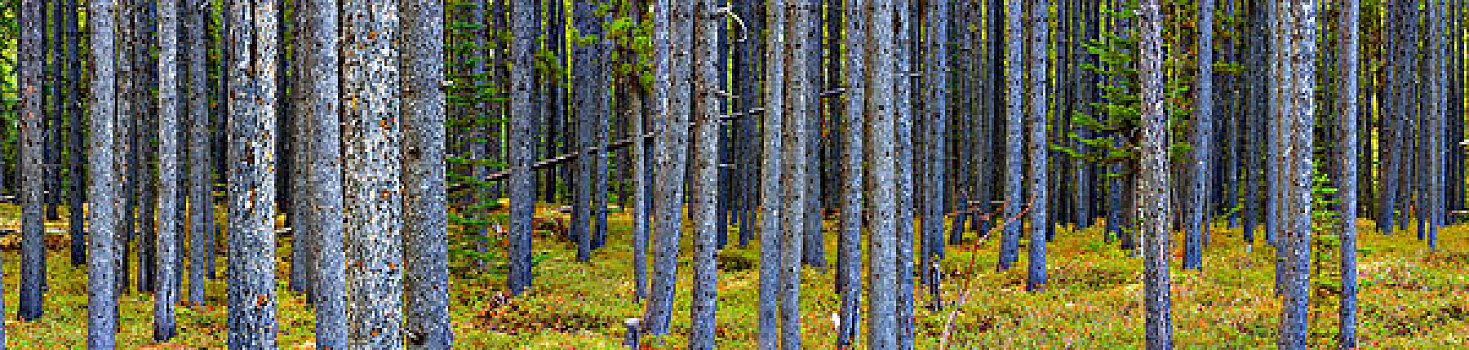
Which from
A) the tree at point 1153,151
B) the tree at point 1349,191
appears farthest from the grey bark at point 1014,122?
the tree at point 1153,151

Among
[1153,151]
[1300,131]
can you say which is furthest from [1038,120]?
[1300,131]

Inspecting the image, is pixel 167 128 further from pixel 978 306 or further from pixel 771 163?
pixel 978 306

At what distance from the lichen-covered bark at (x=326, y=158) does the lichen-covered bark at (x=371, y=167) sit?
85.0 inches

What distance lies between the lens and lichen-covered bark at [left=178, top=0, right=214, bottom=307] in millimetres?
14688

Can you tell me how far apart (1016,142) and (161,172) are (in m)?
12.7

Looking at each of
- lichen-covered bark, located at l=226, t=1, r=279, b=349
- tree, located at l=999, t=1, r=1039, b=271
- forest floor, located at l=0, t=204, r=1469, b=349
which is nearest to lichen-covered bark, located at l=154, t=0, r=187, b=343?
forest floor, located at l=0, t=204, r=1469, b=349

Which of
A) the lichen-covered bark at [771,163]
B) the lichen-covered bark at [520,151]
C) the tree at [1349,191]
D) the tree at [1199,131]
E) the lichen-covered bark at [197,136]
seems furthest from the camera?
the lichen-covered bark at [520,151]

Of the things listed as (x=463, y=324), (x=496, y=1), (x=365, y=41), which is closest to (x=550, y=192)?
(x=496, y=1)

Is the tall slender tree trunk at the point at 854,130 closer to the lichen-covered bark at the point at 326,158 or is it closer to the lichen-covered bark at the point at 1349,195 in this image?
the lichen-covered bark at the point at 326,158

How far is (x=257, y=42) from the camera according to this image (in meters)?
9.40

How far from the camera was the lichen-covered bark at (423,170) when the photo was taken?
9188mm

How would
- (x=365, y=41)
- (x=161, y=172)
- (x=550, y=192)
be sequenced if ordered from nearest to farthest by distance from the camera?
1. (x=365, y=41)
2. (x=161, y=172)
3. (x=550, y=192)

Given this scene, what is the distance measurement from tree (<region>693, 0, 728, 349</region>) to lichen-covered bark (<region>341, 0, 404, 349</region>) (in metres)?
4.78

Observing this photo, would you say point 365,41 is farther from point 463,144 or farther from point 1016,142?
point 463,144
